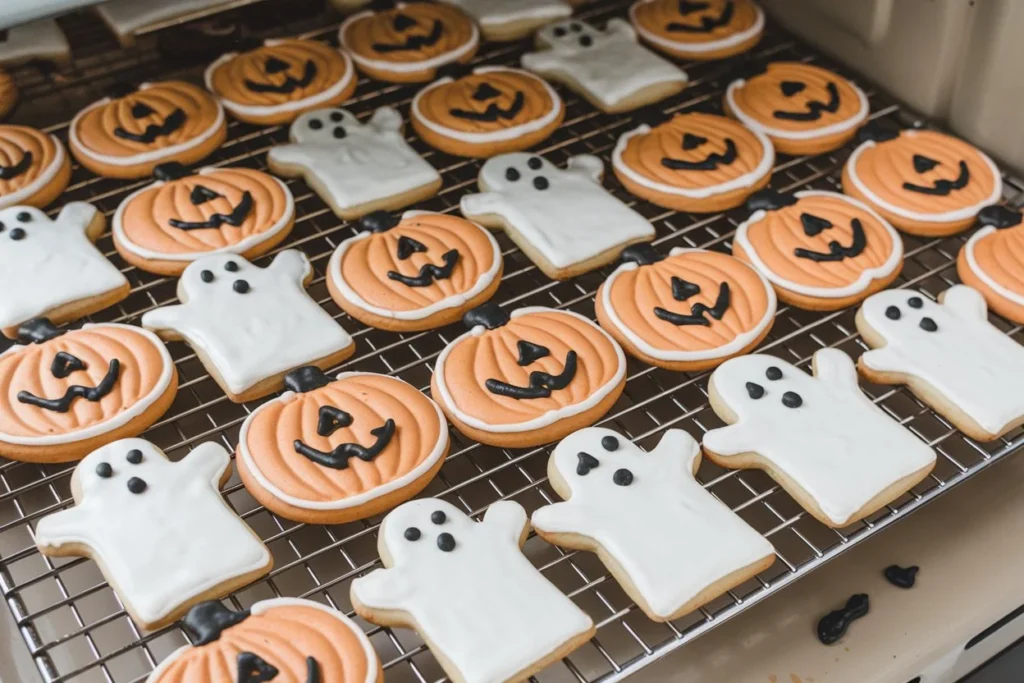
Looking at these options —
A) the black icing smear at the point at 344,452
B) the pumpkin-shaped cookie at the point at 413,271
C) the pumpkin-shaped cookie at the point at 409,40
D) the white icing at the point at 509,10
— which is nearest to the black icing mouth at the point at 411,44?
the pumpkin-shaped cookie at the point at 409,40

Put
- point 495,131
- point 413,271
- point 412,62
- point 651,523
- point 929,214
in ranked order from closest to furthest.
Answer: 1. point 651,523
2. point 413,271
3. point 929,214
4. point 495,131
5. point 412,62

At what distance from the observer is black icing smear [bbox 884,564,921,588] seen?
4.12 ft

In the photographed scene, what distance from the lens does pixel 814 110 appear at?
5.85ft

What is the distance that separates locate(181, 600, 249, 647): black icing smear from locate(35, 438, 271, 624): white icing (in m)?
0.02

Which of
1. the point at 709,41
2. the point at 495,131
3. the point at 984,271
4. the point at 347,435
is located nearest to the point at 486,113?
the point at 495,131

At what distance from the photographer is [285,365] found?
138 cm

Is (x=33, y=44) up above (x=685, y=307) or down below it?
above

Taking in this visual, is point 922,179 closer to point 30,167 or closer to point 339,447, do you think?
point 339,447

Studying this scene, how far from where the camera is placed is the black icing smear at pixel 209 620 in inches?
42.9

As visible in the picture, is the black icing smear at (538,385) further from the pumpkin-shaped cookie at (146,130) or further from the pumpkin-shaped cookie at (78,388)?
the pumpkin-shaped cookie at (146,130)

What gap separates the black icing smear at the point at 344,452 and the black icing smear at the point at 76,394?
0.26 meters

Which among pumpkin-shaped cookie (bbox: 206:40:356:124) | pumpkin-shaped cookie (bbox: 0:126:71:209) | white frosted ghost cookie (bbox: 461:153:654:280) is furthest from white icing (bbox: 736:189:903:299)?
pumpkin-shaped cookie (bbox: 0:126:71:209)

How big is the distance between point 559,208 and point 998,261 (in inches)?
24.9

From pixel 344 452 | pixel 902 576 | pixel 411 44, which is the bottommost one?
pixel 902 576
